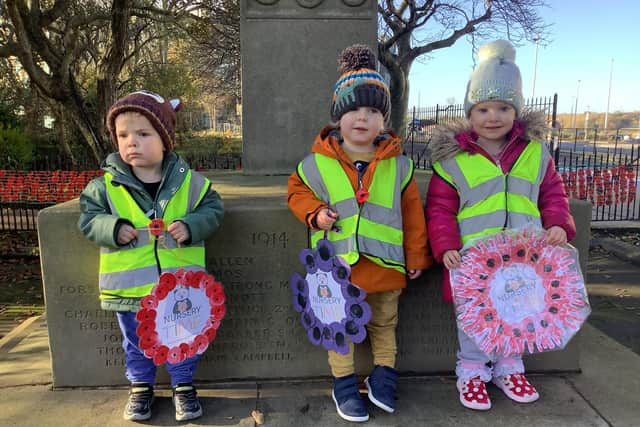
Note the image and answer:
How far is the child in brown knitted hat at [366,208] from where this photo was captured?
249cm

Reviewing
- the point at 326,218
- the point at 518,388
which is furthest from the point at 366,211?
the point at 518,388

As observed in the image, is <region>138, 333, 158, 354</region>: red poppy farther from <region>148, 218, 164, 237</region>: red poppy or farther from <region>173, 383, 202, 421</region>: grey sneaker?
<region>148, 218, 164, 237</region>: red poppy

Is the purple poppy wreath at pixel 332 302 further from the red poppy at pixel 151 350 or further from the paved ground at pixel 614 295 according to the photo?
the paved ground at pixel 614 295

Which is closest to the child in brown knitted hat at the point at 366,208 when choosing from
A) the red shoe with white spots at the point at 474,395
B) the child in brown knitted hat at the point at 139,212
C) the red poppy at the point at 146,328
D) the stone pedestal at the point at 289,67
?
the red shoe with white spots at the point at 474,395

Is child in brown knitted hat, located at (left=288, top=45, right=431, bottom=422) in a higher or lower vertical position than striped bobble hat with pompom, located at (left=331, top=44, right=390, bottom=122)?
lower

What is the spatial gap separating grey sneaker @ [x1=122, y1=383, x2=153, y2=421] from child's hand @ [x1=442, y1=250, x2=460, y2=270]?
5.59 ft

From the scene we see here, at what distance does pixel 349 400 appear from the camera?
2625 mm

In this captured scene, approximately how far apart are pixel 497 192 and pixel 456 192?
20cm

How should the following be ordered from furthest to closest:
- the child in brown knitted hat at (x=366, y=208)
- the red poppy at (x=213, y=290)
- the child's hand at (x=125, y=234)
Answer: the red poppy at (x=213, y=290) < the child in brown knitted hat at (x=366, y=208) < the child's hand at (x=125, y=234)

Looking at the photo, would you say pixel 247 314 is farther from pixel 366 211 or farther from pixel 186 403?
pixel 366 211

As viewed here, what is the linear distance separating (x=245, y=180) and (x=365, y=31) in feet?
5.60

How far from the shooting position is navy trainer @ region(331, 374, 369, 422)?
2578mm

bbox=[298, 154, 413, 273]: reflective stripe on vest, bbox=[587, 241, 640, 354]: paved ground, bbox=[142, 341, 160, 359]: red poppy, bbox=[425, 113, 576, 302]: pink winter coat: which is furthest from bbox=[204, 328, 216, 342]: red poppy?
bbox=[587, 241, 640, 354]: paved ground

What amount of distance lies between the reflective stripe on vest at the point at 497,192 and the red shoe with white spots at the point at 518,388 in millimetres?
889
